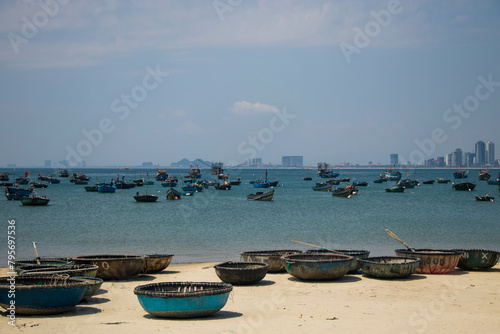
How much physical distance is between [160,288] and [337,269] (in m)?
5.84

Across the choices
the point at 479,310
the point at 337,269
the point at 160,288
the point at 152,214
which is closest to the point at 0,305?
the point at 160,288

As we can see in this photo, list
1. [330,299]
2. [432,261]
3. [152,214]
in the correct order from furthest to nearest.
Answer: [152,214]
[432,261]
[330,299]

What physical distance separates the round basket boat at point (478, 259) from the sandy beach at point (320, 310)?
1.20 meters

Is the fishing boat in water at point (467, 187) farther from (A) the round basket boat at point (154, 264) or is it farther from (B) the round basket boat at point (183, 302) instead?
(B) the round basket boat at point (183, 302)

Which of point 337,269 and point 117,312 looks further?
point 337,269

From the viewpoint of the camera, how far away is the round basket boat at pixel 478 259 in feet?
59.1

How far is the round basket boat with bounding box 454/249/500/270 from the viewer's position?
18000 mm

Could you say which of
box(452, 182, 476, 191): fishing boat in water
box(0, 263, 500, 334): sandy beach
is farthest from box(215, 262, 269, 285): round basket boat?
box(452, 182, 476, 191): fishing boat in water

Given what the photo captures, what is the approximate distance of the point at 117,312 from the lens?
12.4 meters

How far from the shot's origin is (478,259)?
18000 millimetres

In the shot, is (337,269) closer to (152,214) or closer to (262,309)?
(262,309)

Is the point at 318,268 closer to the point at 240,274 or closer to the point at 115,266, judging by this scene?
the point at 240,274

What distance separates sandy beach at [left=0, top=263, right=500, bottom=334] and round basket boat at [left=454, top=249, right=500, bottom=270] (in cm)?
120

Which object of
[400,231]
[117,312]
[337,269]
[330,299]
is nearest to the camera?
[117,312]
